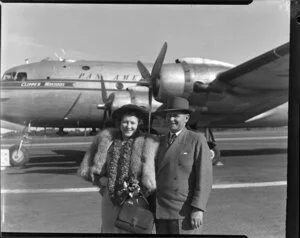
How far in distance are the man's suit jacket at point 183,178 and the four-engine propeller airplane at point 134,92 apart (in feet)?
11.5

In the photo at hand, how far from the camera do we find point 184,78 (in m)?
7.16

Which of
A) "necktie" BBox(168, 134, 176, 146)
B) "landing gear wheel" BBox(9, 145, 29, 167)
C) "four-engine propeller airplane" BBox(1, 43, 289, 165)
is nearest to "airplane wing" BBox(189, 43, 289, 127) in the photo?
"four-engine propeller airplane" BBox(1, 43, 289, 165)

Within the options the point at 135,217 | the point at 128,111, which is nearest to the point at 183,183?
the point at 135,217

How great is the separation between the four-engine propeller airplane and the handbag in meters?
3.62

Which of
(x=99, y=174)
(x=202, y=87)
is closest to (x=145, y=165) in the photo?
(x=99, y=174)

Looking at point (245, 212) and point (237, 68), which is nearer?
point (245, 212)

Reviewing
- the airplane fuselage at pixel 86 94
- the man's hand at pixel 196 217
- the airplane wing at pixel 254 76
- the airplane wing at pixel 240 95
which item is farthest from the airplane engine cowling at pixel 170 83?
the man's hand at pixel 196 217

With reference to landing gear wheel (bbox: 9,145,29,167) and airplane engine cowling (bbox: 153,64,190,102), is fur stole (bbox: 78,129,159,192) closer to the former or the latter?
airplane engine cowling (bbox: 153,64,190,102)

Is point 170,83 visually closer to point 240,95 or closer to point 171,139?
point 240,95

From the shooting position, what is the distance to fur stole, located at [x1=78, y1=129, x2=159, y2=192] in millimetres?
3062

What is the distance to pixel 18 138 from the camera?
7.85 m

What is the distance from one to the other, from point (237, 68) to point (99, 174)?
528 cm

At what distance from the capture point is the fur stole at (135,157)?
3.06 metres

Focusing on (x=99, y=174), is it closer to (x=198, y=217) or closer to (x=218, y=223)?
(x=198, y=217)
